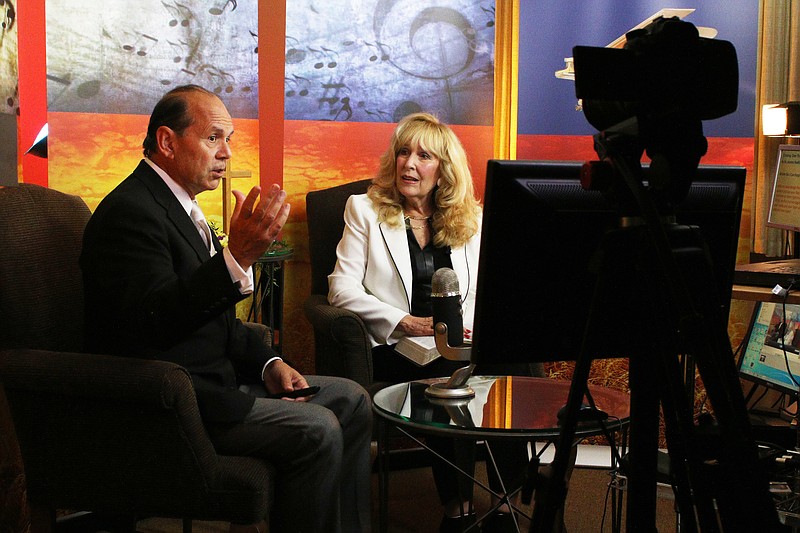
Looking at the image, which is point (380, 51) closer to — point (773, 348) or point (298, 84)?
point (298, 84)

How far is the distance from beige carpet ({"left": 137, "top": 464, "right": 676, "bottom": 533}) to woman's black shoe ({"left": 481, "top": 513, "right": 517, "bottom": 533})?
229 mm

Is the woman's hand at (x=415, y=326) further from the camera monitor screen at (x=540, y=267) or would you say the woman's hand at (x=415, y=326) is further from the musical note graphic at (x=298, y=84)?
the camera monitor screen at (x=540, y=267)

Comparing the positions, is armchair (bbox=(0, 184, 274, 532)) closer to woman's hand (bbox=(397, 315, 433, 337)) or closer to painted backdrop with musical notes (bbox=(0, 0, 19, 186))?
painted backdrop with musical notes (bbox=(0, 0, 19, 186))

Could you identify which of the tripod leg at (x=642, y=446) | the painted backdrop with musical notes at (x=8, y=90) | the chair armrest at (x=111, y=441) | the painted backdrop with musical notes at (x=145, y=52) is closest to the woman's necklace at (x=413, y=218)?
the painted backdrop with musical notes at (x=145, y=52)

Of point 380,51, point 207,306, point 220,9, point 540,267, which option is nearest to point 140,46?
point 220,9

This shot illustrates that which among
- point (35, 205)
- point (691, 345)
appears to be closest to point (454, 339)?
point (691, 345)

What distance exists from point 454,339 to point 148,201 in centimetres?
87

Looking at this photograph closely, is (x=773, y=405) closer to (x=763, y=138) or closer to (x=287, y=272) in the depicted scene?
(x=763, y=138)

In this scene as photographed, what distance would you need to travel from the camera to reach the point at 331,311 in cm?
329

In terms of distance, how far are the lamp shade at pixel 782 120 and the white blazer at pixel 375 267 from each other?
143 centimetres

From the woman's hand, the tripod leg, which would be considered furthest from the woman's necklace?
the tripod leg

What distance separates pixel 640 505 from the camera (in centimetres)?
148

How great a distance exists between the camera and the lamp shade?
3771 mm

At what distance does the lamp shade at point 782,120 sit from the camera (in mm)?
3771
